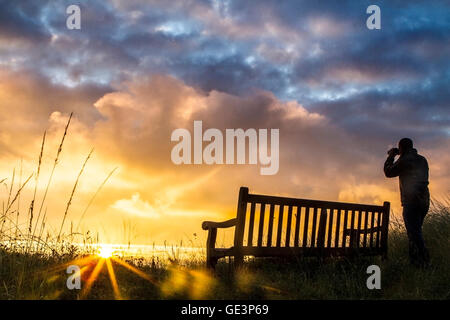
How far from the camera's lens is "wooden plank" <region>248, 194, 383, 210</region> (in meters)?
7.93

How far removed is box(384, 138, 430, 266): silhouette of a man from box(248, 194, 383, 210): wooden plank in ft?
3.45

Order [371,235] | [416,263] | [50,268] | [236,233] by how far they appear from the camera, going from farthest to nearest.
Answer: [371,235] → [416,263] → [236,233] → [50,268]

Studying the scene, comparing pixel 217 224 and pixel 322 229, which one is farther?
pixel 322 229

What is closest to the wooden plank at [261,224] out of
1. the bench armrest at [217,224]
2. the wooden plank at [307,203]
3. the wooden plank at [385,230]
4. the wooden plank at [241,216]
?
the wooden plank at [307,203]

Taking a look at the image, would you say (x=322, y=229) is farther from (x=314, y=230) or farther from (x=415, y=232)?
(x=415, y=232)

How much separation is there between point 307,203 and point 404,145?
229cm

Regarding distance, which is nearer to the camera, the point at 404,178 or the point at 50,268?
the point at 50,268

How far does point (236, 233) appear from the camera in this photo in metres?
7.65

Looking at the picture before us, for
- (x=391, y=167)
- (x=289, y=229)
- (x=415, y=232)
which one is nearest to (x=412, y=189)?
(x=391, y=167)

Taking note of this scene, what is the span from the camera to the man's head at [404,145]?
8758mm

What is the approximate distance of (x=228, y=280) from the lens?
676cm
